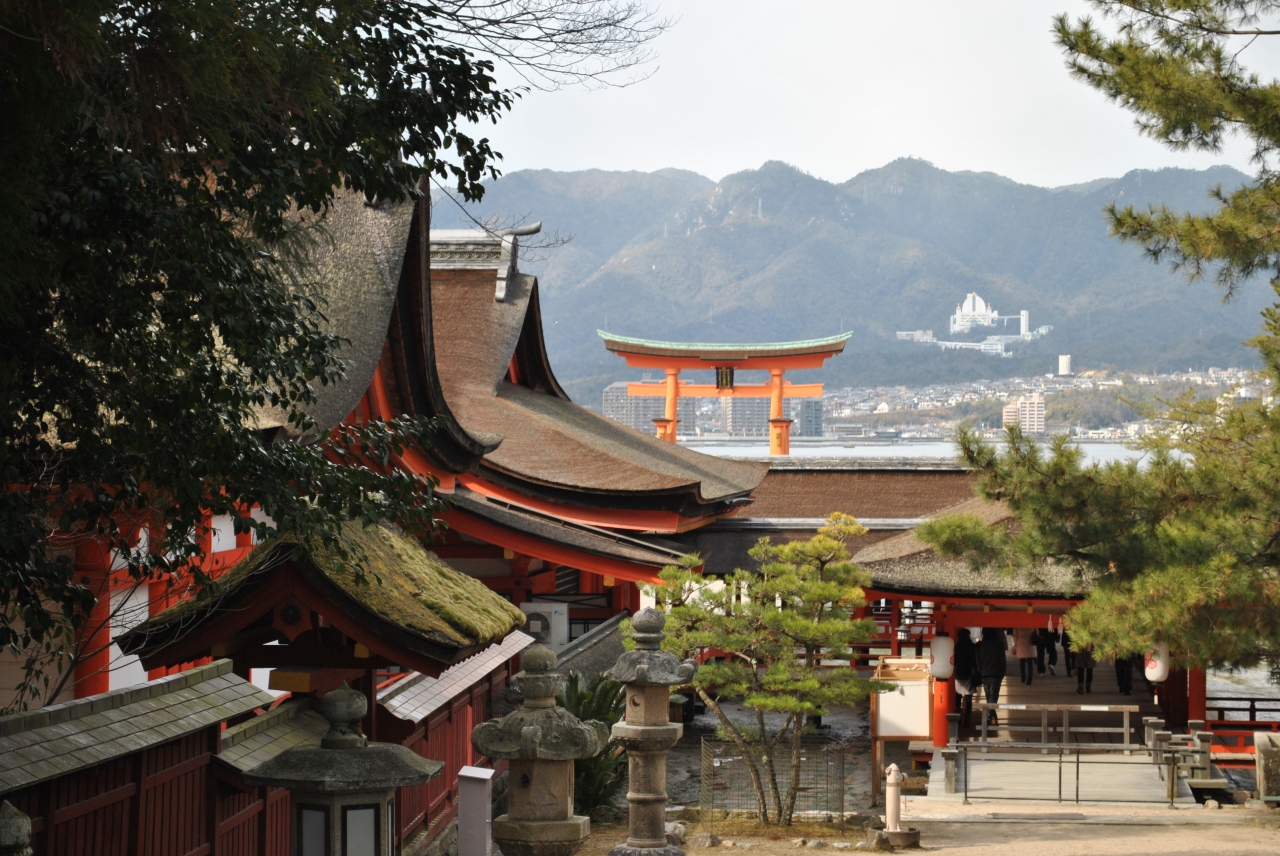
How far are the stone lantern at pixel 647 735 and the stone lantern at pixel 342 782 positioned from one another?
267 centimetres

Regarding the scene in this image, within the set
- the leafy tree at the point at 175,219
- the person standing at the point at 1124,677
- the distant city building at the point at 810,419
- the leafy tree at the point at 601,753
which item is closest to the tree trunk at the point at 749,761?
the leafy tree at the point at 601,753

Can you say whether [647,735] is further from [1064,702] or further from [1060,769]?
[1064,702]

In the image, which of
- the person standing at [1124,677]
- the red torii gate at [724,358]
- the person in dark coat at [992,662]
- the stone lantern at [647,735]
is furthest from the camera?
the red torii gate at [724,358]

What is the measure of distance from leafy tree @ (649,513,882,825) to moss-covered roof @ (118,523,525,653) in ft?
18.0

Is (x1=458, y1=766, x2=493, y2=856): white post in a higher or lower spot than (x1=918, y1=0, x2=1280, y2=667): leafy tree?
lower

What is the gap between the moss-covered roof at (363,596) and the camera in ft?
17.1

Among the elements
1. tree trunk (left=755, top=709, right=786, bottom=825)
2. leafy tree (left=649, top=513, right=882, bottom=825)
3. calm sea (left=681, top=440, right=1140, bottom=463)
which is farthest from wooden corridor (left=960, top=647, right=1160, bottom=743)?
calm sea (left=681, top=440, right=1140, bottom=463)

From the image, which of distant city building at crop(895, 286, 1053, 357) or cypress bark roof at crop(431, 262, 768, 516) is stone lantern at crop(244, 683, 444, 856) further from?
distant city building at crop(895, 286, 1053, 357)

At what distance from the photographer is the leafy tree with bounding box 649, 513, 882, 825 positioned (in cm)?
1170

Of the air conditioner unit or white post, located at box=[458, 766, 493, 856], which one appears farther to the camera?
the air conditioner unit

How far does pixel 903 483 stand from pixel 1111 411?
262 ft

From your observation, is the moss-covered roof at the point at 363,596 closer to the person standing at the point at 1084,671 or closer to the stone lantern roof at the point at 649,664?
the stone lantern roof at the point at 649,664

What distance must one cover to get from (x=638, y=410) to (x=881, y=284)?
39.9 meters

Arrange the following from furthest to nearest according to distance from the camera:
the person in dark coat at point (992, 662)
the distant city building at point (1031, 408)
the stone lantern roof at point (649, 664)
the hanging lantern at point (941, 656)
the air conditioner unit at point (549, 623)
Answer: the distant city building at point (1031, 408) → the person in dark coat at point (992, 662) → the air conditioner unit at point (549, 623) → the hanging lantern at point (941, 656) → the stone lantern roof at point (649, 664)
